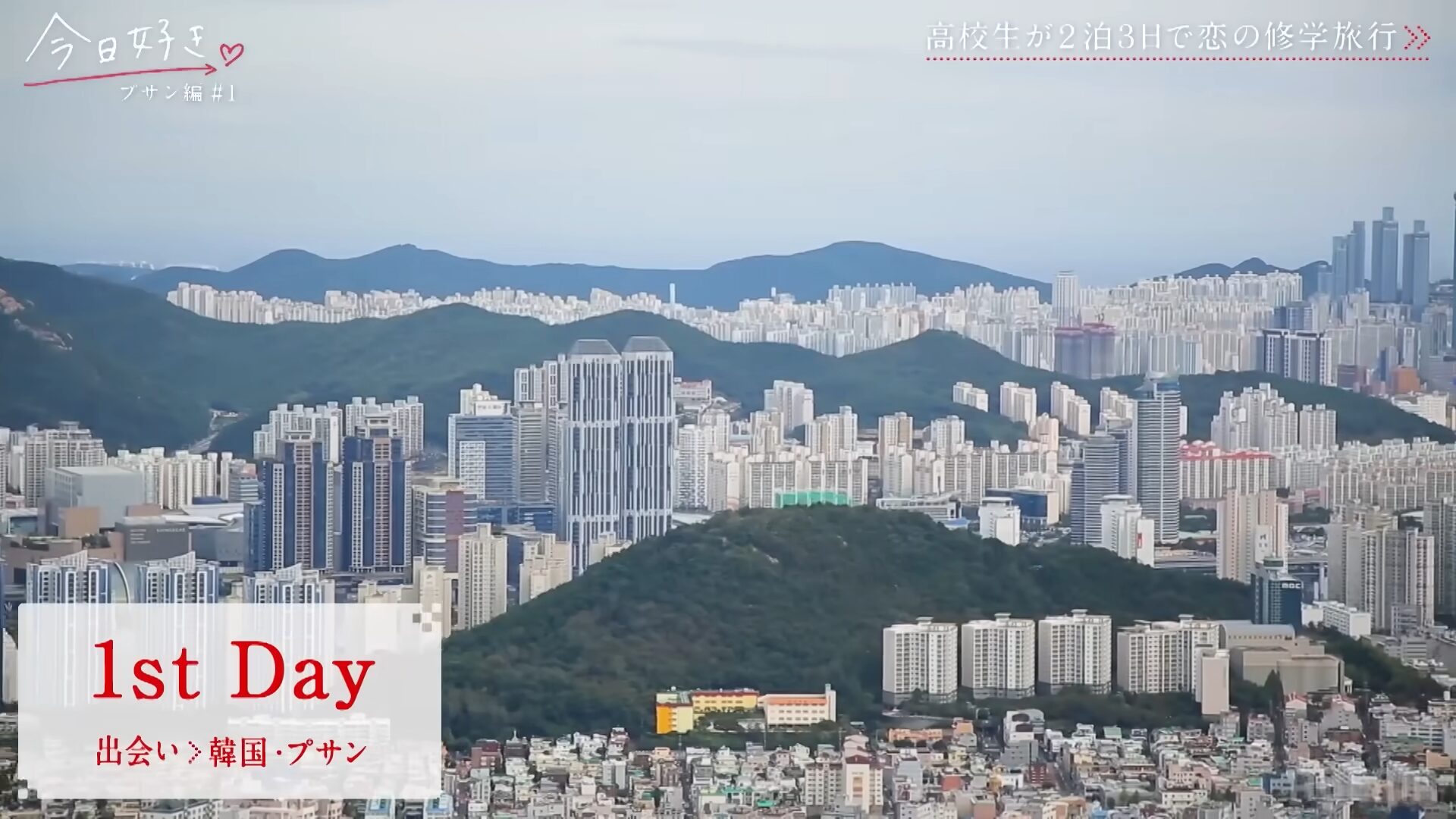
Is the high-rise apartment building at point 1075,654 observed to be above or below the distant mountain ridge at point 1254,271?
below

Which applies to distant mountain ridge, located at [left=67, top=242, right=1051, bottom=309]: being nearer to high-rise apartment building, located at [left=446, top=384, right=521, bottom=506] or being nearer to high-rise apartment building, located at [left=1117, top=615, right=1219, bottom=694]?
high-rise apartment building, located at [left=446, top=384, right=521, bottom=506]

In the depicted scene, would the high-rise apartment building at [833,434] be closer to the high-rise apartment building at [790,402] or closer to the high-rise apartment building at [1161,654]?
the high-rise apartment building at [790,402]

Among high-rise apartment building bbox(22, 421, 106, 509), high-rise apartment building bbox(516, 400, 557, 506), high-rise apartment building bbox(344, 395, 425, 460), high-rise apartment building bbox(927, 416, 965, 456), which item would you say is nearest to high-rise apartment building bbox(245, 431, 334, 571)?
high-rise apartment building bbox(344, 395, 425, 460)

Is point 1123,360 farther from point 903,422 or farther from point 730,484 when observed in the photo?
point 730,484

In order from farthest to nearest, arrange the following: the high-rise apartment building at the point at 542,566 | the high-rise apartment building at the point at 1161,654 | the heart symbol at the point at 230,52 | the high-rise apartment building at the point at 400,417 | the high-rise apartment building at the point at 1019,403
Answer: the high-rise apartment building at the point at 1019,403 < the high-rise apartment building at the point at 400,417 < the high-rise apartment building at the point at 542,566 < the heart symbol at the point at 230,52 < the high-rise apartment building at the point at 1161,654

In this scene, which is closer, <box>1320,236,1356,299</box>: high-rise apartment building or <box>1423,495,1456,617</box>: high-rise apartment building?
<box>1423,495,1456,617</box>: high-rise apartment building

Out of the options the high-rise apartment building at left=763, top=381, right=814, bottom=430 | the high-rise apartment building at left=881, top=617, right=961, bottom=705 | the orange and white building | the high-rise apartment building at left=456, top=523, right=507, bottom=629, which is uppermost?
the high-rise apartment building at left=763, top=381, right=814, bottom=430

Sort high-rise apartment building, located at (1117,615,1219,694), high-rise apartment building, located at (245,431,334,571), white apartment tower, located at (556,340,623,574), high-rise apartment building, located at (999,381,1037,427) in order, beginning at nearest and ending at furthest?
1. high-rise apartment building, located at (1117,615,1219,694)
2. high-rise apartment building, located at (245,431,334,571)
3. white apartment tower, located at (556,340,623,574)
4. high-rise apartment building, located at (999,381,1037,427)

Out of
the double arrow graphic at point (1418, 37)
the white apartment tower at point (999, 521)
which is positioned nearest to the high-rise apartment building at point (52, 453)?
the white apartment tower at point (999, 521)
